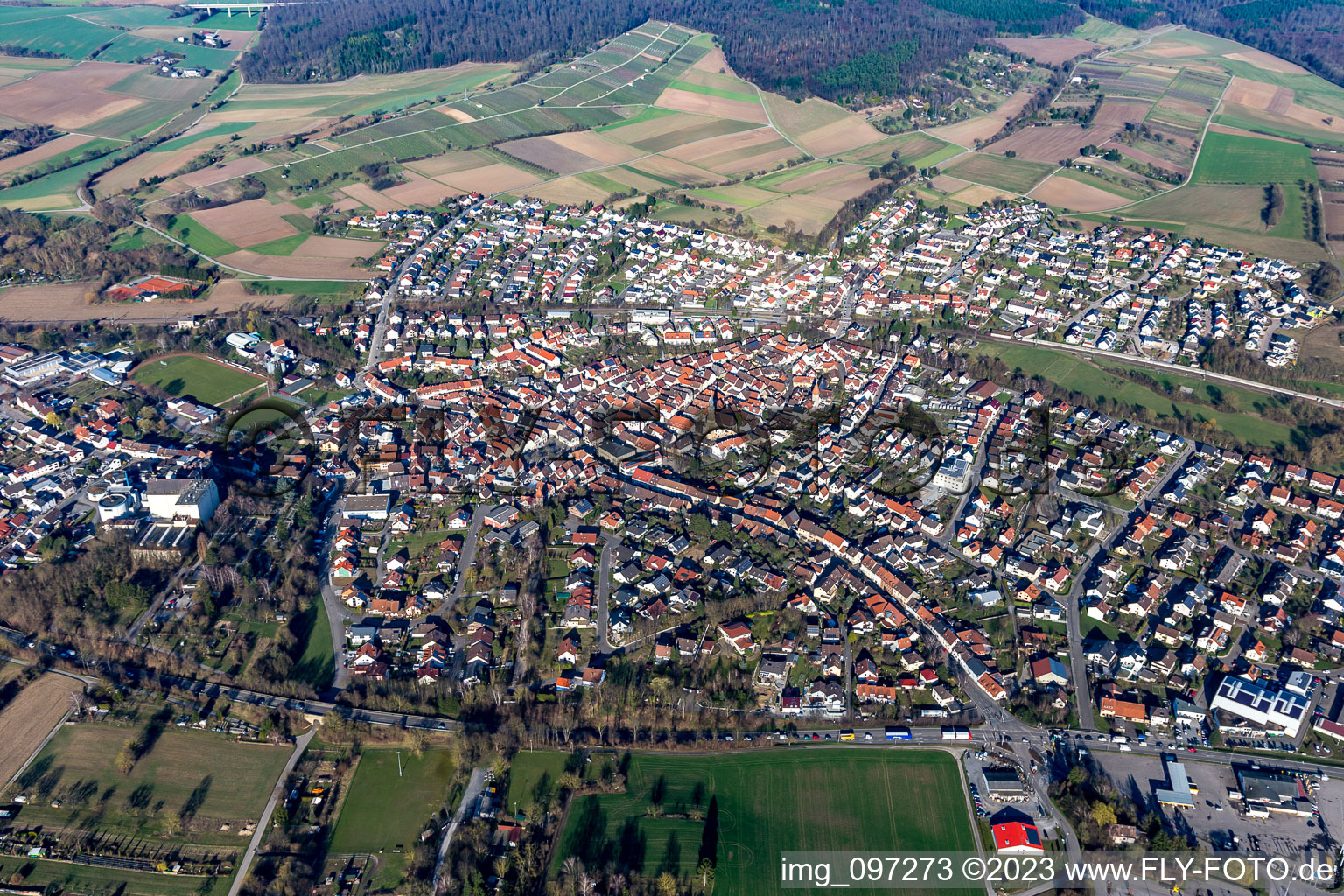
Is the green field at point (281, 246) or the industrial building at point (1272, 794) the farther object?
the green field at point (281, 246)

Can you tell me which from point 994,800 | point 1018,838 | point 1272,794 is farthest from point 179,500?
point 1272,794

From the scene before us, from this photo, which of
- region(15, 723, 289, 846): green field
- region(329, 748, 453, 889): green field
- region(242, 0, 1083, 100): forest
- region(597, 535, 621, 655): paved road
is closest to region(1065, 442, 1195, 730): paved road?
region(597, 535, 621, 655): paved road

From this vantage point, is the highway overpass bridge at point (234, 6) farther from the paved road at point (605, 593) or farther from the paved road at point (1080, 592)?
the paved road at point (1080, 592)

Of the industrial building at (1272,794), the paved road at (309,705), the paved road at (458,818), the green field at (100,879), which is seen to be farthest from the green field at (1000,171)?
the green field at (100,879)

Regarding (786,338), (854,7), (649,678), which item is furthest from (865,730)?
(854,7)

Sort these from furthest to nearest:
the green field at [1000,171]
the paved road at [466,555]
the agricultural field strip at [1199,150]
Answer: the green field at [1000,171] < the agricultural field strip at [1199,150] < the paved road at [466,555]

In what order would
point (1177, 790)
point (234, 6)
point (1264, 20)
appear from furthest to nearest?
point (234, 6), point (1264, 20), point (1177, 790)

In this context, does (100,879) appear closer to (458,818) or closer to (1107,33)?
(458,818)
